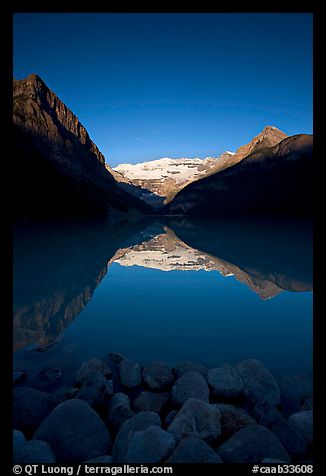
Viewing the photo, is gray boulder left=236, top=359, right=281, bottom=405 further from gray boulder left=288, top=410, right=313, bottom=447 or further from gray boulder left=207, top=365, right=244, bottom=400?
gray boulder left=288, top=410, right=313, bottom=447

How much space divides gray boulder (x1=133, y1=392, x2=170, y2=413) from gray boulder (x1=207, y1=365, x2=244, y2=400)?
4.41 feet

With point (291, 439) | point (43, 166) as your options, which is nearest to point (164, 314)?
point (291, 439)

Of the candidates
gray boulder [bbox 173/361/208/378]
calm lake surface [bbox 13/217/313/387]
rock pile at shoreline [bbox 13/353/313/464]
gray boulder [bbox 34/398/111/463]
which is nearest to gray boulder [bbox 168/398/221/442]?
rock pile at shoreline [bbox 13/353/313/464]

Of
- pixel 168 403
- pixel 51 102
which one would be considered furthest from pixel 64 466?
pixel 51 102

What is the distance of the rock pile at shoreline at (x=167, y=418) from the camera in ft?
Answer: 16.8

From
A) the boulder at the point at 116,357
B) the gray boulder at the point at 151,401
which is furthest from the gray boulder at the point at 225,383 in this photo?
the boulder at the point at 116,357

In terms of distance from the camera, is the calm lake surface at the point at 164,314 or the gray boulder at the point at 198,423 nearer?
the gray boulder at the point at 198,423

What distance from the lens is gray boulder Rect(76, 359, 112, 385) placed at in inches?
342

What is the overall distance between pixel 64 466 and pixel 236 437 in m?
3.33

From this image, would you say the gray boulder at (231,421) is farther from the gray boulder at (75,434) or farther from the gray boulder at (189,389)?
the gray boulder at (75,434)

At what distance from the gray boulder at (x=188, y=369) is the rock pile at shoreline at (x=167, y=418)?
31 mm

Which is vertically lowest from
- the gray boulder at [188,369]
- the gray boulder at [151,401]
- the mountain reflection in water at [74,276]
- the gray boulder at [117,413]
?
the gray boulder at [151,401]

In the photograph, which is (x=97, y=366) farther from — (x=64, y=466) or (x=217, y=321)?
(x=217, y=321)

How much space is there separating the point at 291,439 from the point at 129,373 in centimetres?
488
